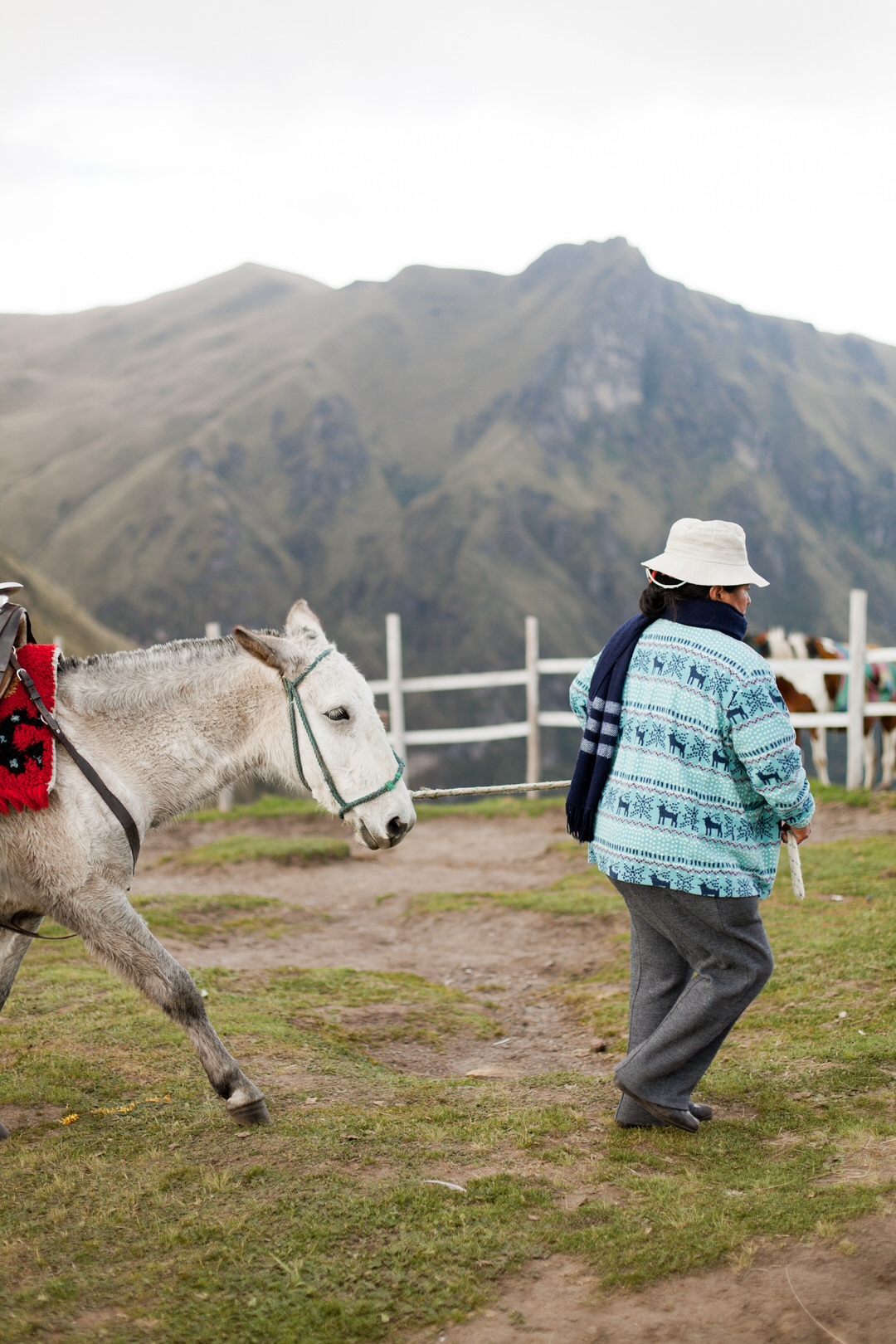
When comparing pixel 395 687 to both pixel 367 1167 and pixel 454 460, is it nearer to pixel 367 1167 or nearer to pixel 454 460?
pixel 367 1167

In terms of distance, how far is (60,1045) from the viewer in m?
4.30

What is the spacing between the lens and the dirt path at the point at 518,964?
2.23 m

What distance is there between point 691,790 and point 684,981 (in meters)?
0.77

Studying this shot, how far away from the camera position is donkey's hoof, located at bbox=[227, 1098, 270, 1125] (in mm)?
3334

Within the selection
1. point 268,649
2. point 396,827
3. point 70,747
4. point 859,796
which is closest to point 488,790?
point 396,827

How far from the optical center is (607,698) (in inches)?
124

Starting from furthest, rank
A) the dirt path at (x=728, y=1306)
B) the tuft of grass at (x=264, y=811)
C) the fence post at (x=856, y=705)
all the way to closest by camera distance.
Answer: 1. the tuft of grass at (x=264, y=811)
2. the fence post at (x=856, y=705)
3. the dirt path at (x=728, y=1306)

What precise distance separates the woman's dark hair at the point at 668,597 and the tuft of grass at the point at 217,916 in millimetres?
4686

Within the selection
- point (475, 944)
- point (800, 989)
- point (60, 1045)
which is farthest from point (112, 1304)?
point (475, 944)

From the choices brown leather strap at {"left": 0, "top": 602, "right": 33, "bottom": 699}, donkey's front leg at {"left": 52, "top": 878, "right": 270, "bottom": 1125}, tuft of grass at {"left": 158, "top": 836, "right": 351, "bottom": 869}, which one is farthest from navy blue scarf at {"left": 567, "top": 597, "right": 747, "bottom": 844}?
tuft of grass at {"left": 158, "top": 836, "right": 351, "bottom": 869}

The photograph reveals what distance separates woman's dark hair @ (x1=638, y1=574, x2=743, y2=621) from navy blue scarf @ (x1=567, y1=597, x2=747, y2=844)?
1 cm

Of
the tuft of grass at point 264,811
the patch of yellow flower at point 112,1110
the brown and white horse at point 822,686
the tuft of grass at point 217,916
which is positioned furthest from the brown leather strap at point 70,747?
the brown and white horse at point 822,686

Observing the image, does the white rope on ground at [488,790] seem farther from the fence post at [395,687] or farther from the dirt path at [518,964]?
the fence post at [395,687]

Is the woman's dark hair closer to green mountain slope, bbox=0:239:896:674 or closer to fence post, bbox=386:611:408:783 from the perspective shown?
fence post, bbox=386:611:408:783
